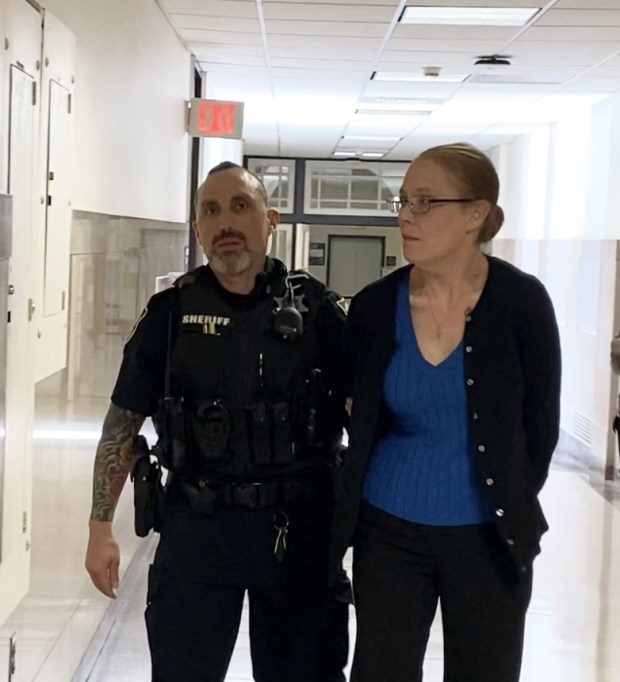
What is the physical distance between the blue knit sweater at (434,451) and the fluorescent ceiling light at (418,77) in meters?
6.08

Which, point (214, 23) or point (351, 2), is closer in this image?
point (351, 2)

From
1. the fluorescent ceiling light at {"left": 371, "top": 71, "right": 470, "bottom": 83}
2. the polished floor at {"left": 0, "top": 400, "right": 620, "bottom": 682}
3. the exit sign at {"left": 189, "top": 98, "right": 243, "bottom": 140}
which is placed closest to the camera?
the polished floor at {"left": 0, "top": 400, "right": 620, "bottom": 682}

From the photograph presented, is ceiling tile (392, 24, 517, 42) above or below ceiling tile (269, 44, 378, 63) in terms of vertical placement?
below

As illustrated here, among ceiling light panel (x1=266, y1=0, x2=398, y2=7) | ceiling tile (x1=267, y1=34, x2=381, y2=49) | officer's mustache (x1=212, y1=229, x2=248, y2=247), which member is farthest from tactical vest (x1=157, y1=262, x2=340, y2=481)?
ceiling tile (x1=267, y1=34, x2=381, y2=49)

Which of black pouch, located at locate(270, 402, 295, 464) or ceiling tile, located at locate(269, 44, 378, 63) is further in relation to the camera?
ceiling tile, located at locate(269, 44, 378, 63)

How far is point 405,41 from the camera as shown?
6.61 m

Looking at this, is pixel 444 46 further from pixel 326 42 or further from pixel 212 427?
pixel 212 427

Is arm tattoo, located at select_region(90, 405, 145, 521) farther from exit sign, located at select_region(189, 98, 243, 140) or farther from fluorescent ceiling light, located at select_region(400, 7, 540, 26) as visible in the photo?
exit sign, located at select_region(189, 98, 243, 140)

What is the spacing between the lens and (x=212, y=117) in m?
7.46

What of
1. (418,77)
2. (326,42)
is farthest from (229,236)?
(418,77)

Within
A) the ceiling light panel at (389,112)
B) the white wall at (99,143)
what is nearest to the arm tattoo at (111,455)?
the white wall at (99,143)

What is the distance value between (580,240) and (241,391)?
26.3 feet

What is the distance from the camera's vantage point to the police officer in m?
2.36

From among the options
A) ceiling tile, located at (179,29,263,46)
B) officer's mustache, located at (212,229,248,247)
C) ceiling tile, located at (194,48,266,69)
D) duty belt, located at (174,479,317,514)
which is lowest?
duty belt, located at (174,479,317,514)
